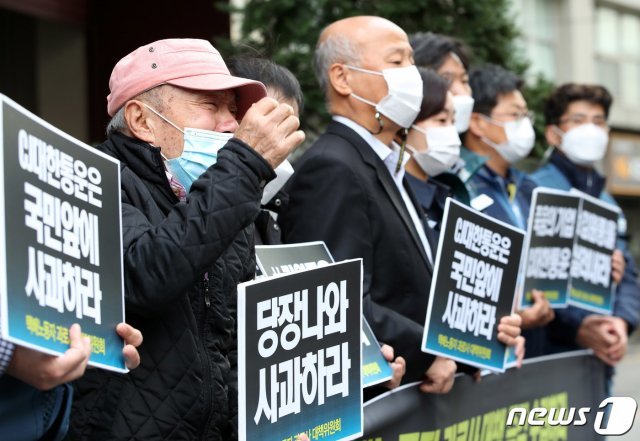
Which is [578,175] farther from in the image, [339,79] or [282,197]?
[282,197]

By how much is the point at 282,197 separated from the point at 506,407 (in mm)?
1295

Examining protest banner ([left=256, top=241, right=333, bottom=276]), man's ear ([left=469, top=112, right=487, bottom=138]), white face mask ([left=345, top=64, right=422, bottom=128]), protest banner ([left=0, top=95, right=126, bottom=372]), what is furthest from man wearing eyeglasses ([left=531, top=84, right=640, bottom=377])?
protest banner ([left=0, top=95, right=126, bottom=372])

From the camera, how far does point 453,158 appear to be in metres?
4.64

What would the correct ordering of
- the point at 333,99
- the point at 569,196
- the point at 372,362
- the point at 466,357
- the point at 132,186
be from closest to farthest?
1. the point at 132,186
2. the point at 372,362
3. the point at 466,357
4. the point at 333,99
5. the point at 569,196

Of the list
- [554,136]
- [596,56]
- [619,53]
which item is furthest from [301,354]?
[619,53]

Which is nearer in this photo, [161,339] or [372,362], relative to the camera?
[161,339]

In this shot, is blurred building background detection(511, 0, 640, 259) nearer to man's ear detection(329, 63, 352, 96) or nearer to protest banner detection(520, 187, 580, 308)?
protest banner detection(520, 187, 580, 308)

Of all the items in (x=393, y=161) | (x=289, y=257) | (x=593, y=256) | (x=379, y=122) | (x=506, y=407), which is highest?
(x=379, y=122)

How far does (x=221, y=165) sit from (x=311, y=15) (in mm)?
4612

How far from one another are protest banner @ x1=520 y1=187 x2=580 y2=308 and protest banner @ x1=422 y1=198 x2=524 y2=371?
25.2 inches

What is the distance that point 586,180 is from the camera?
613cm

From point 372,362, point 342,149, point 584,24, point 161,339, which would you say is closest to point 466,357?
point 372,362

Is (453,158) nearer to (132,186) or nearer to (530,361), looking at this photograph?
(530,361)

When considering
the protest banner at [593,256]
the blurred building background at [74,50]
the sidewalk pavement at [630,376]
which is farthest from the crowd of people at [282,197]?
the blurred building background at [74,50]
